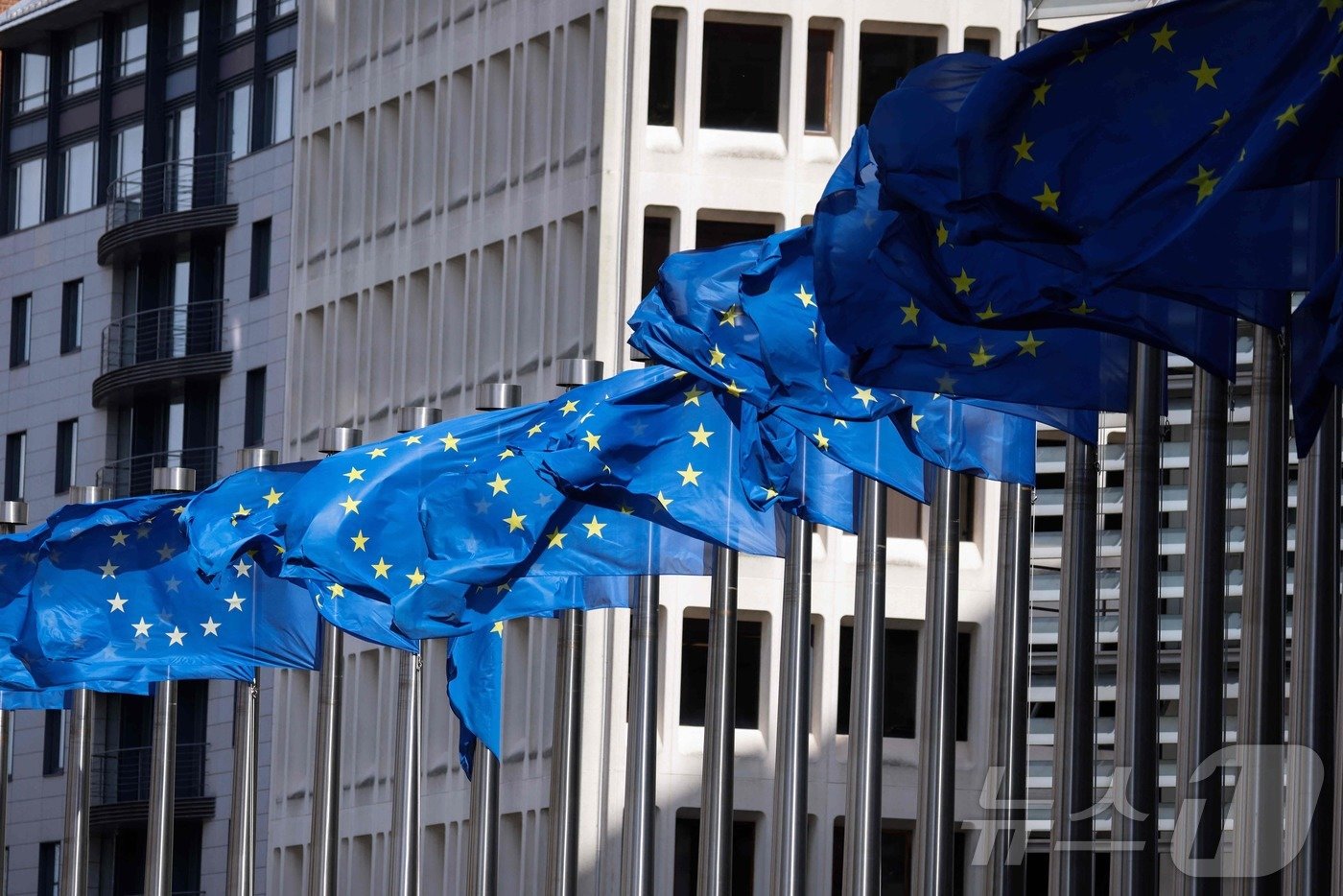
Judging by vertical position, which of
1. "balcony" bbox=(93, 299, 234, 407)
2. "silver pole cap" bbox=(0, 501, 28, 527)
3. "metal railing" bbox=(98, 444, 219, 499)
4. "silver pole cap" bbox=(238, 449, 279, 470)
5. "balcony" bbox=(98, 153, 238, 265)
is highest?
"balcony" bbox=(98, 153, 238, 265)

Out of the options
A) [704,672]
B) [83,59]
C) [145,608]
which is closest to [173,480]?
[145,608]

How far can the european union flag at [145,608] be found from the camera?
59.0m

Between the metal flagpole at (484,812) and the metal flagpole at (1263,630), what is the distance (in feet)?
62.3

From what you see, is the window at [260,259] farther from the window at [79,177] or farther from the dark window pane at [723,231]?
the dark window pane at [723,231]

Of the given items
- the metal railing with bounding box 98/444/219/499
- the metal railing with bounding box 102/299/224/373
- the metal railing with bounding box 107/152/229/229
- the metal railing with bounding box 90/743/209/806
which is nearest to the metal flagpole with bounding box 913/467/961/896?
the metal railing with bounding box 90/743/209/806

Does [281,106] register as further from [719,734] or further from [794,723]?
[794,723]

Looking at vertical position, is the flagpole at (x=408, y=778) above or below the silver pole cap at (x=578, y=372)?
below

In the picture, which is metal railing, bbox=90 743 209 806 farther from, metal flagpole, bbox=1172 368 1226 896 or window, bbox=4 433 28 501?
metal flagpole, bbox=1172 368 1226 896

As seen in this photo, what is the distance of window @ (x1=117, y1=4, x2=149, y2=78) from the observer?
102 m

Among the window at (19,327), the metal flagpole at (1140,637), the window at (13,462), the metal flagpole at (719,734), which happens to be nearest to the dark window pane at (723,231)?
the metal flagpole at (719,734)

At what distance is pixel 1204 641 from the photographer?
36031mm

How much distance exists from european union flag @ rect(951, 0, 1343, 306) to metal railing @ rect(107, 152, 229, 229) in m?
68.5

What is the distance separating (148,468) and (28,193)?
12338mm

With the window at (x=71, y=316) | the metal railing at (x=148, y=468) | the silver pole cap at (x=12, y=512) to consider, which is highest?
the window at (x=71, y=316)
